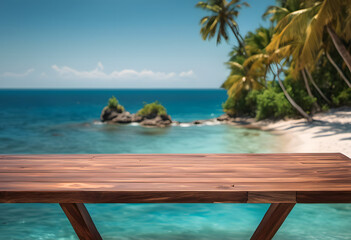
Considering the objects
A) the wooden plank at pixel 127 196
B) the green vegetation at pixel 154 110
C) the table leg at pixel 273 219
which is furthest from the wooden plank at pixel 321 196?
the green vegetation at pixel 154 110

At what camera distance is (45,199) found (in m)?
1.84

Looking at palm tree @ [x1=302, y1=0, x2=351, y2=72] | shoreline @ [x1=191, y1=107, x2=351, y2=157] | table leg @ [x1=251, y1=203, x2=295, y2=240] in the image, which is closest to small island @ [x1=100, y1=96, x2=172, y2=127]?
shoreline @ [x1=191, y1=107, x2=351, y2=157]

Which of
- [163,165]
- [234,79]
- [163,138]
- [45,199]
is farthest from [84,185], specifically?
[234,79]

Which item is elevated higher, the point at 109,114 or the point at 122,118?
the point at 109,114

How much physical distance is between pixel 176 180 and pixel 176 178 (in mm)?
41

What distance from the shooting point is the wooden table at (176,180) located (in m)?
1.83

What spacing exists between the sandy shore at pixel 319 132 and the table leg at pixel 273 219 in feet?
23.4

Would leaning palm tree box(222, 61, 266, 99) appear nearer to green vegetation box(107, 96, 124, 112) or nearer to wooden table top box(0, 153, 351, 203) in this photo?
green vegetation box(107, 96, 124, 112)

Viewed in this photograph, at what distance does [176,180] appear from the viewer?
2.02 m

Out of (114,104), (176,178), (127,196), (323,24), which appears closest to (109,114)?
(114,104)

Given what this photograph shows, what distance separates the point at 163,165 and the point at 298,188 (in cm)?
98

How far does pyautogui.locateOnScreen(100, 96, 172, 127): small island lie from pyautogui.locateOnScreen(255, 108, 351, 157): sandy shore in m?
6.14

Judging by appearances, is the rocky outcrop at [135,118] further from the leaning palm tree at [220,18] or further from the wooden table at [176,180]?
the wooden table at [176,180]

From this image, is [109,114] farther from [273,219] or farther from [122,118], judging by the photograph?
[273,219]
